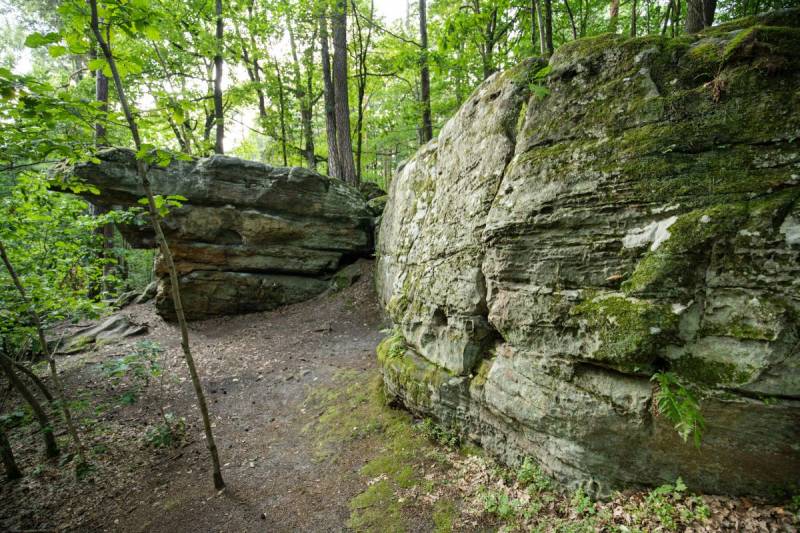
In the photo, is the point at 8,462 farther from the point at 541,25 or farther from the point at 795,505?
the point at 541,25

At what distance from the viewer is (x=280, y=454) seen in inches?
239

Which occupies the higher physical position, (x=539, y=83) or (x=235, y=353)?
(x=539, y=83)

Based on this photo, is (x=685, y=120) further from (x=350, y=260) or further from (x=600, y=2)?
(x=350, y=260)

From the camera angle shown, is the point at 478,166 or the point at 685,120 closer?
the point at 685,120

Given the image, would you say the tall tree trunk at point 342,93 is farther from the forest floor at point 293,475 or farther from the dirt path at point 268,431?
the forest floor at point 293,475

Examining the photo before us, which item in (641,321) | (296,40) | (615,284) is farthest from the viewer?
(296,40)

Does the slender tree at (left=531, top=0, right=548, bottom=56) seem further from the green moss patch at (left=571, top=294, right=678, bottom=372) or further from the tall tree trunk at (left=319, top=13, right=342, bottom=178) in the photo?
the tall tree trunk at (left=319, top=13, right=342, bottom=178)

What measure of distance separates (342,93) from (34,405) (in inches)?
559

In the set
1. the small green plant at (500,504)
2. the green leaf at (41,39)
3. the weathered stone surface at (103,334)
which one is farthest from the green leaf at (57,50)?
the weathered stone surface at (103,334)

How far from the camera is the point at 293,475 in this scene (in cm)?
550

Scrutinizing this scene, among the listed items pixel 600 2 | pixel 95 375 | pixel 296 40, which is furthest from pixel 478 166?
pixel 296 40

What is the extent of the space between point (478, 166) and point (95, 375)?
11391 mm

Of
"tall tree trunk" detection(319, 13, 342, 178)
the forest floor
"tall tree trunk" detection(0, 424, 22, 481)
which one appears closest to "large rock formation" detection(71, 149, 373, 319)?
"tall tree trunk" detection(319, 13, 342, 178)

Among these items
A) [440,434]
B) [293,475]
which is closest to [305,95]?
[293,475]
